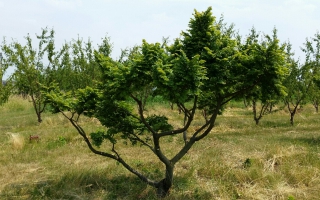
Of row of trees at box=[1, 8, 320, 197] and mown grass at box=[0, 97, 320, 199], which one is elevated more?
row of trees at box=[1, 8, 320, 197]

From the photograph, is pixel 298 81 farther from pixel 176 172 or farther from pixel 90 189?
pixel 90 189

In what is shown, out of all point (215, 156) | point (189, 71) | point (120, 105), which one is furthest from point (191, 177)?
point (189, 71)

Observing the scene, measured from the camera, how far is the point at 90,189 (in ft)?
20.6

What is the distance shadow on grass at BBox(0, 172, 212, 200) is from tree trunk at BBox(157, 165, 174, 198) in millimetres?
120

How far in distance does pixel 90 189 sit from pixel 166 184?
154 cm

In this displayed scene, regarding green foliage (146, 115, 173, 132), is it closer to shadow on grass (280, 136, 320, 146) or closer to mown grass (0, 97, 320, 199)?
mown grass (0, 97, 320, 199)

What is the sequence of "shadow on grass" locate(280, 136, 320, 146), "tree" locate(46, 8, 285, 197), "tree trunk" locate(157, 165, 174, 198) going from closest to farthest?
"tree" locate(46, 8, 285, 197), "tree trunk" locate(157, 165, 174, 198), "shadow on grass" locate(280, 136, 320, 146)

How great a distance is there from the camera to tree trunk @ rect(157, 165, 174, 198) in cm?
593

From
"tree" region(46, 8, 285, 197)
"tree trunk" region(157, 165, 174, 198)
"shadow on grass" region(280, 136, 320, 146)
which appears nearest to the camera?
"tree" region(46, 8, 285, 197)

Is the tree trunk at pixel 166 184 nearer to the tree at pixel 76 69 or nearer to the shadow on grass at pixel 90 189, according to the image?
the shadow on grass at pixel 90 189

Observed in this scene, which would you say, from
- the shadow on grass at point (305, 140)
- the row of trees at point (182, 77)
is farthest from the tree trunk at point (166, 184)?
the shadow on grass at point (305, 140)

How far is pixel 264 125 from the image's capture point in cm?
1532

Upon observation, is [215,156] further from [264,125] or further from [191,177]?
[264,125]

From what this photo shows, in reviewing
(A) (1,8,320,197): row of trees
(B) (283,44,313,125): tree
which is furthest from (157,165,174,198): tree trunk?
(B) (283,44,313,125): tree
